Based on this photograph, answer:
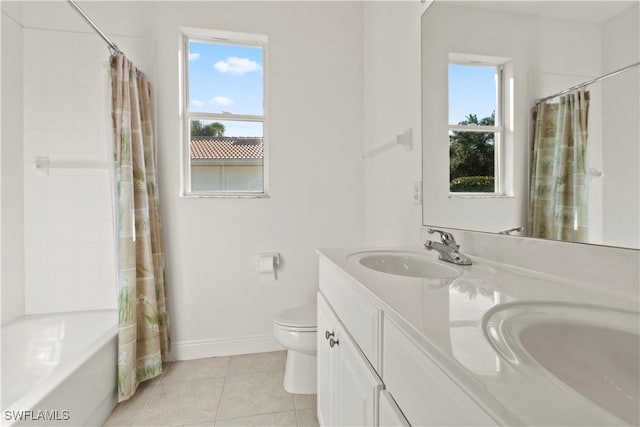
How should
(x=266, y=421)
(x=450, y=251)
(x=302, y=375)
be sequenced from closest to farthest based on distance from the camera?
1. (x=450, y=251)
2. (x=266, y=421)
3. (x=302, y=375)

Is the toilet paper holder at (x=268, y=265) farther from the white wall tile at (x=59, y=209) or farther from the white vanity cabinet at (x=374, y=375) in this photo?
the white wall tile at (x=59, y=209)

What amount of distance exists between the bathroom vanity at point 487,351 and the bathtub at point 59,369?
112cm

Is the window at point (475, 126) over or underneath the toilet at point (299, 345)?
over

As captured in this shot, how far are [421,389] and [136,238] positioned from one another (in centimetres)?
176

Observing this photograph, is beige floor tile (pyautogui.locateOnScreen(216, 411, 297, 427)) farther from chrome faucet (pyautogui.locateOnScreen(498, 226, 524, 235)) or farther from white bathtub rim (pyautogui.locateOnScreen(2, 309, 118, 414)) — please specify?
chrome faucet (pyautogui.locateOnScreen(498, 226, 524, 235))

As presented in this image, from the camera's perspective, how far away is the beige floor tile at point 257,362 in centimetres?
181

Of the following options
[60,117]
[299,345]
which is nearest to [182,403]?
[299,345]

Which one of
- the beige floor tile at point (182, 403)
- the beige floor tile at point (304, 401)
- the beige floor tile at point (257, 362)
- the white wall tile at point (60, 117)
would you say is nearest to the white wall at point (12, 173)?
the white wall tile at point (60, 117)

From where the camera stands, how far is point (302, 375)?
1.57 m

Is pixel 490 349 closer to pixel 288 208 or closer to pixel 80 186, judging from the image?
pixel 288 208

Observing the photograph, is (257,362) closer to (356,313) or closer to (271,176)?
(271,176)

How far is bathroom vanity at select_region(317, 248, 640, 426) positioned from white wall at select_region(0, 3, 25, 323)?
7.28 feet

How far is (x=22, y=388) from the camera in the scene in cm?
148

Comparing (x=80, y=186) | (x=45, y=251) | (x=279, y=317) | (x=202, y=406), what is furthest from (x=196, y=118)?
(x=202, y=406)
